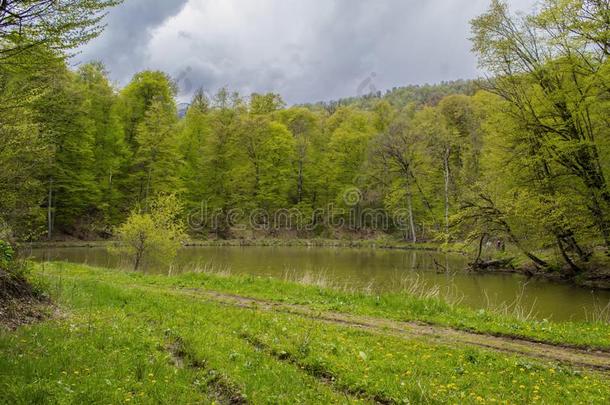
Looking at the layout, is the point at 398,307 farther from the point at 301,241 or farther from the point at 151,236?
the point at 301,241

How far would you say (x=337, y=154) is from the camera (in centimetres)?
6028

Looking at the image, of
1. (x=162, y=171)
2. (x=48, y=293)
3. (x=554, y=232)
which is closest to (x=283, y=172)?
(x=162, y=171)

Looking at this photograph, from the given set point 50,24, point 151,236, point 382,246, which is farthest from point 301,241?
point 50,24

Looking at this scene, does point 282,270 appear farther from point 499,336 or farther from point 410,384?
point 410,384

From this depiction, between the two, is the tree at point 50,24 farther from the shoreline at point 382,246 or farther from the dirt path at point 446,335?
the shoreline at point 382,246

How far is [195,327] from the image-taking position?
396 inches

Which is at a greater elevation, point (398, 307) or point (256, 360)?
point (256, 360)

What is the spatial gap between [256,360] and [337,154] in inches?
2102

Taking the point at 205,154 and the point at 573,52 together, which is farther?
the point at 205,154

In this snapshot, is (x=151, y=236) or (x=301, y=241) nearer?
(x=151, y=236)

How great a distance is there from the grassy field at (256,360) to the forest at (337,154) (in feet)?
18.1

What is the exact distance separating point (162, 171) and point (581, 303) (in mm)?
40552

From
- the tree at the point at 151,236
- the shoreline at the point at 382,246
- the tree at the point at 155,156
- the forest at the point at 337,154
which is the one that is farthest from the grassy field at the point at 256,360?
the tree at the point at 155,156

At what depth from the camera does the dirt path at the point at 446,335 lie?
952 cm
